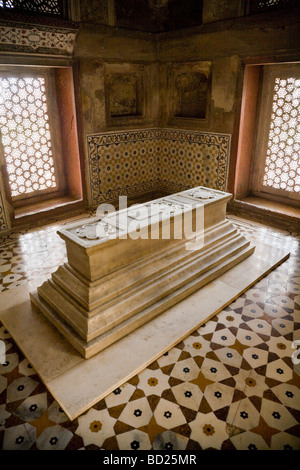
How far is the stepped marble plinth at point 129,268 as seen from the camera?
2.39 meters

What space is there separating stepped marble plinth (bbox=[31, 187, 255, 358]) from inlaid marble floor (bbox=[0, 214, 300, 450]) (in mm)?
380

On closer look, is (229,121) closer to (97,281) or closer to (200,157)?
(200,157)

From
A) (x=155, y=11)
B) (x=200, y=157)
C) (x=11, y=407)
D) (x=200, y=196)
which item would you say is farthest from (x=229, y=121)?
(x=11, y=407)

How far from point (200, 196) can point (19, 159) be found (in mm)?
2723

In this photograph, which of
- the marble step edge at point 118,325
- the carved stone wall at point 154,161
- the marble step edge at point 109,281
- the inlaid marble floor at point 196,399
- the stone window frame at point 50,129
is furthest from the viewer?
the carved stone wall at point 154,161

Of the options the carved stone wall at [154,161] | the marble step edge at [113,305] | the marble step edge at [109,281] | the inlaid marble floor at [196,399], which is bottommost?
the inlaid marble floor at [196,399]

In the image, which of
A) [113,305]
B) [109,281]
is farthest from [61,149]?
[113,305]

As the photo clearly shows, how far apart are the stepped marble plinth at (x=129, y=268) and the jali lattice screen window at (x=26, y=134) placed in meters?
2.40

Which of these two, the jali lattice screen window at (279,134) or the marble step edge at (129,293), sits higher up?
the jali lattice screen window at (279,134)

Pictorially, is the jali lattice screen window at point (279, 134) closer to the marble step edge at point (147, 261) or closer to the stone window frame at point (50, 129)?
the marble step edge at point (147, 261)

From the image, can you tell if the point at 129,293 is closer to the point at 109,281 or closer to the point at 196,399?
the point at 109,281

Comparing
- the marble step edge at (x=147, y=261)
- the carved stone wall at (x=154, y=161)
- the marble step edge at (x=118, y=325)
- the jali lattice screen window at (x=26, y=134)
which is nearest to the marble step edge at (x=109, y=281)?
the marble step edge at (x=147, y=261)

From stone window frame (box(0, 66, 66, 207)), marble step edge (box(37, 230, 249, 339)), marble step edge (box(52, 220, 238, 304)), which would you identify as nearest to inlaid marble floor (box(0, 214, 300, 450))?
marble step edge (box(37, 230, 249, 339))

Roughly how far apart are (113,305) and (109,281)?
0.60 ft
